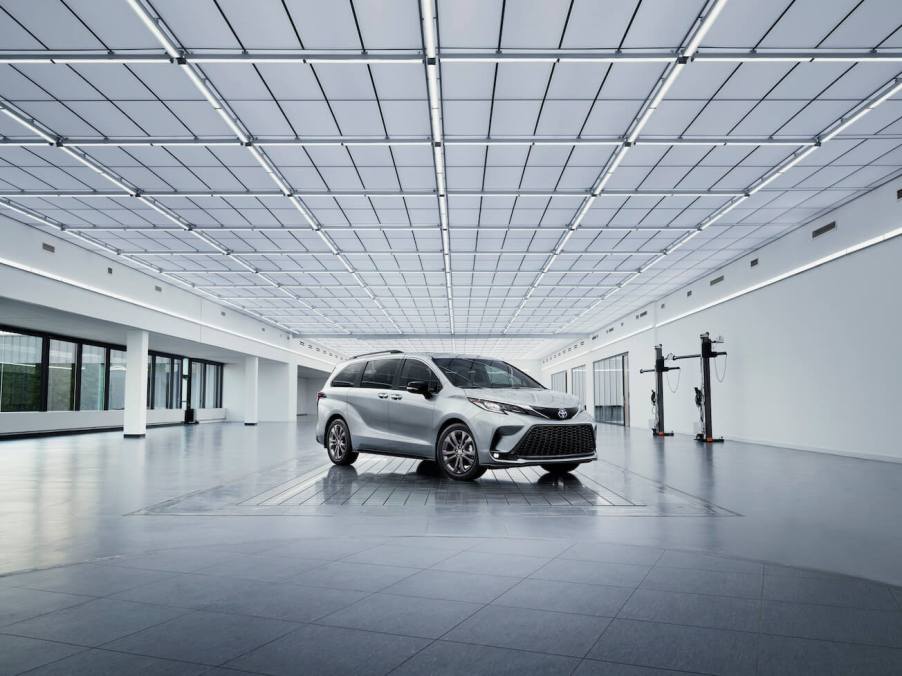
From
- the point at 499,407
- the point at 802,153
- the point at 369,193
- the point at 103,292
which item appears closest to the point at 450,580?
the point at 499,407

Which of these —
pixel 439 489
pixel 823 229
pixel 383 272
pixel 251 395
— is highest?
pixel 383 272

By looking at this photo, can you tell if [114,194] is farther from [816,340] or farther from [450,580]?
[816,340]

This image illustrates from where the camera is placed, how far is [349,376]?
952cm

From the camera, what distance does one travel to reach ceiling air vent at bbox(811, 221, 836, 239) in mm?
13166

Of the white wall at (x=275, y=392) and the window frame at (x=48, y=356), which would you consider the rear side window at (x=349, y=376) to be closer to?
the window frame at (x=48, y=356)

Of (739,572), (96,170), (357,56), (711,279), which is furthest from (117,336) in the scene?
(739,572)

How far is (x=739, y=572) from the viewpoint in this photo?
3650mm

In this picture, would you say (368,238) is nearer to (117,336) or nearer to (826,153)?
(826,153)

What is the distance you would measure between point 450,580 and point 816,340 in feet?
41.8

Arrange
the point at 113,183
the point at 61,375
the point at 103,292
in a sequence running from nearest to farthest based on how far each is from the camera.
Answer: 1. the point at 113,183
2. the point at 103,292
3. the point at 61,375

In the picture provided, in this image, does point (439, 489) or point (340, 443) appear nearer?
point (439, 489)

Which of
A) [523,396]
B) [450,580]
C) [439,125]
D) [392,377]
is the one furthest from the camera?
[439,125]

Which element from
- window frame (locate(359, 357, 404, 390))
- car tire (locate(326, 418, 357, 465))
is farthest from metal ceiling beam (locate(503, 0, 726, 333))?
car tire (locate(326, 418, 357, 465))

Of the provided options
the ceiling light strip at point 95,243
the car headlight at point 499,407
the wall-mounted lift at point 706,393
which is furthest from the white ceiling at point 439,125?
the car headlight at point 499,407
